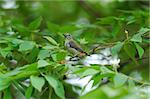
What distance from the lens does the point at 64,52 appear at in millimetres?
1028

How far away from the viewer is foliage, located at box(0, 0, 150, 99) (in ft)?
2.83

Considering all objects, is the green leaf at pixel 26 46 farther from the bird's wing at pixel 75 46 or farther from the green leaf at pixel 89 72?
the green leaf at pixel 89 72

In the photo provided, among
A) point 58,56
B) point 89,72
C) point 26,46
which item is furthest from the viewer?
point 26,46

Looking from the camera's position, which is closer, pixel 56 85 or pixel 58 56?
pixel 56 85

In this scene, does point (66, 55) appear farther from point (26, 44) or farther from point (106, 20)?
point (106, 20)

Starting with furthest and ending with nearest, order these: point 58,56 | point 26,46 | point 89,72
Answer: point 26,46 → point 58,56 → point 89,72

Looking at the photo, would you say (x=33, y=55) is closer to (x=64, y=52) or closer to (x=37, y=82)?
(x=64, y=52)

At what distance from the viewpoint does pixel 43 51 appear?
1.07 metres

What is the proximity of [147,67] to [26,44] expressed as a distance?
2.65ft

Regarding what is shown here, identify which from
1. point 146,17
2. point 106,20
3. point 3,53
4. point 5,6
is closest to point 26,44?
point 3,53

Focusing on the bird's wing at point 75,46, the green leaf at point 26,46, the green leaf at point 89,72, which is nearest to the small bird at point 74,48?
the bird's wing at point 75,46

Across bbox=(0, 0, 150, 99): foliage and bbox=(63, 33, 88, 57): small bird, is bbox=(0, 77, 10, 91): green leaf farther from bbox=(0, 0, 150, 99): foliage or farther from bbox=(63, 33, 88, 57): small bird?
bbox=(63, 33, 88, 57): small bird

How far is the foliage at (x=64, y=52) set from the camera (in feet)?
2.83

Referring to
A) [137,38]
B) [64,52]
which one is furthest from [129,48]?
[64,52]
